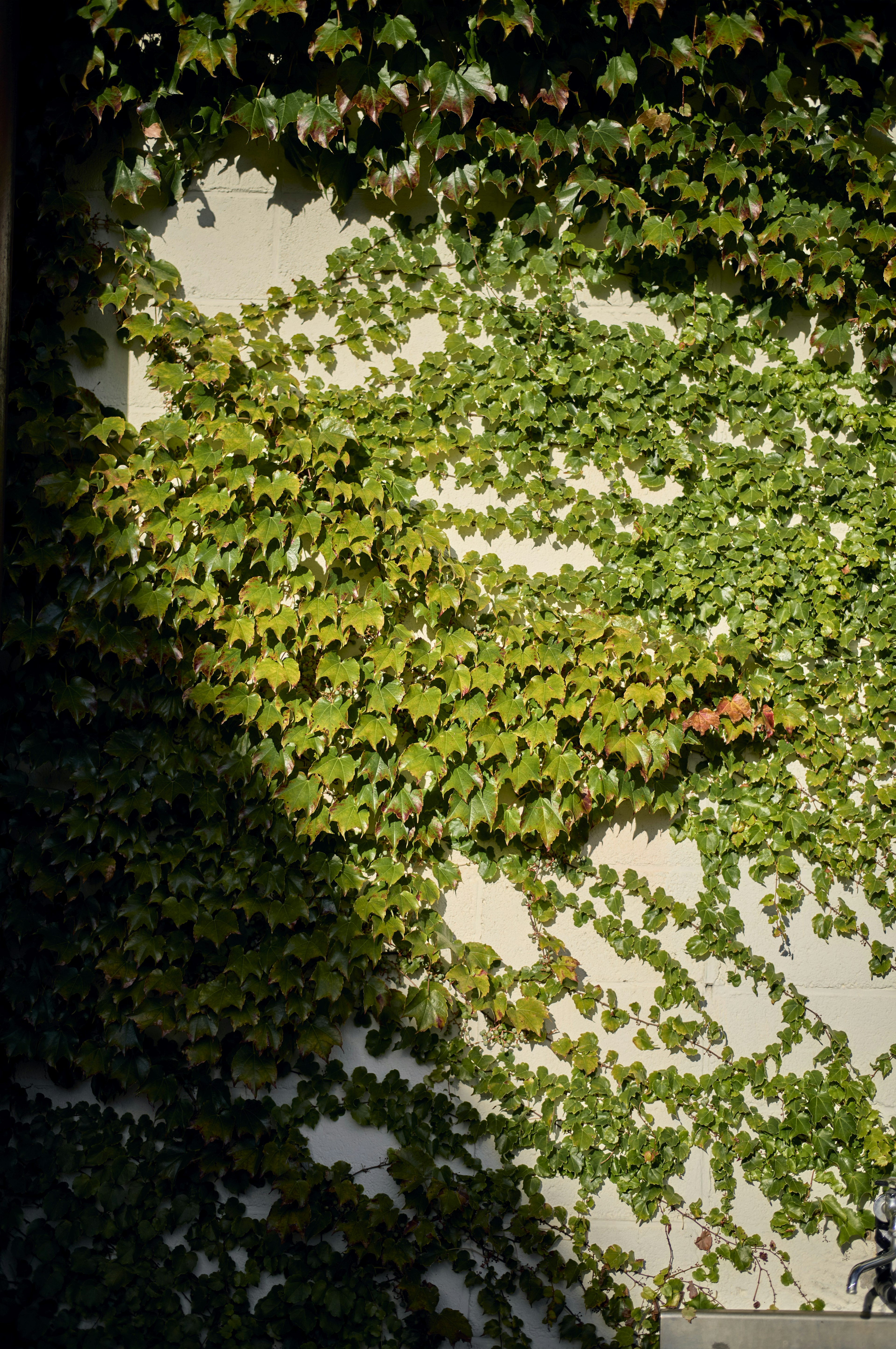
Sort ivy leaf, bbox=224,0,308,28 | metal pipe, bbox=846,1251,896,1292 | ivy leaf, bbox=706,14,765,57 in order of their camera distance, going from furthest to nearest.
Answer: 1. ivy leaf, bbox=706,14,765,57
2. ivy leaf, bbox=224,0,308,28
3. metal pipe, bbox=846,1251,896,1292

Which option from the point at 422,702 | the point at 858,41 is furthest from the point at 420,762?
the point at 858,41

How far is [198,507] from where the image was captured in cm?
242

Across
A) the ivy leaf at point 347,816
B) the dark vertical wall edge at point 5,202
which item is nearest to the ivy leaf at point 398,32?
the dark vertical wall edge at point 5,202

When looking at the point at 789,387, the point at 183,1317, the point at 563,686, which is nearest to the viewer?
the point at 183,1317

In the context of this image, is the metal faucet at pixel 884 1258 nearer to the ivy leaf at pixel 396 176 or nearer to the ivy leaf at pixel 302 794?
the ivy leaf at pixel 302 794

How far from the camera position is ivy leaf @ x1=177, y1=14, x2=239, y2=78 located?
7.79 feet

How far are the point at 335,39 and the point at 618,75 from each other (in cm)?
75

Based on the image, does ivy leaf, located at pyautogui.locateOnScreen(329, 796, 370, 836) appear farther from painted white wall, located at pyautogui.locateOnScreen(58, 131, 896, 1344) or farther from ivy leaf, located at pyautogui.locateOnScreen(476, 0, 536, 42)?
ivy leaf, located at pyautogui.locateOnScreen(476, 0, 536, 42)

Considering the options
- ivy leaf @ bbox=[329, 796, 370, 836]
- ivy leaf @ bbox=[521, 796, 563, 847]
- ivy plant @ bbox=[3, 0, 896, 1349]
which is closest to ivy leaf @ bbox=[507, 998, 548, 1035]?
ivy plant @ bbox=[3, 0, 896, 1349]

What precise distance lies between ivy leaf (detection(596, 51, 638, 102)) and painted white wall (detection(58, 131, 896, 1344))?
0.56 metres

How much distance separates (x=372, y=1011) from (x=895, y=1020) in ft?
4.84

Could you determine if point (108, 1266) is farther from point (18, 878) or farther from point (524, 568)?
point (524, 568)

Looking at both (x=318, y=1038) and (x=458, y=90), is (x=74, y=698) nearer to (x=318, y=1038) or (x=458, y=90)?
(x=318, y=1038)

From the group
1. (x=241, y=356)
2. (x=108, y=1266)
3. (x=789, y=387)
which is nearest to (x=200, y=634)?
(x=241, y=356)
